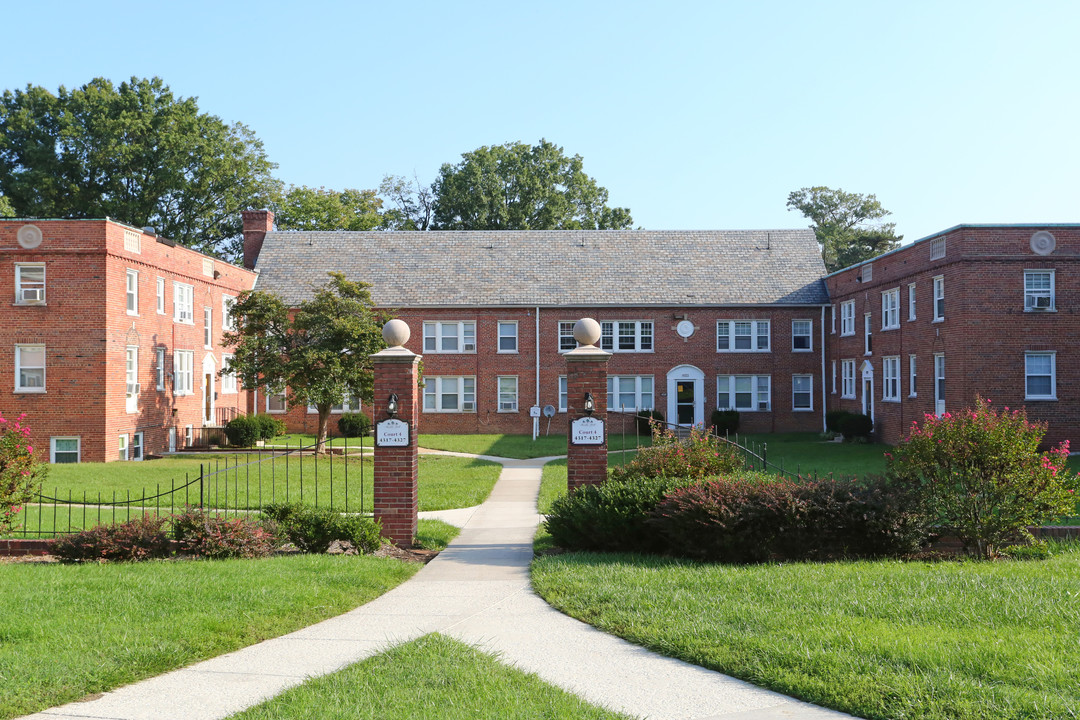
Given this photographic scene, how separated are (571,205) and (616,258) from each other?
1872 cm

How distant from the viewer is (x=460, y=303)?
125 ft

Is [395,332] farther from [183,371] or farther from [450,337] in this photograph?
[450,337]

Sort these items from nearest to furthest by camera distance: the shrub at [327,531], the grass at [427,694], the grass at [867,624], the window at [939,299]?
the grass at [427,694] → the grass at [867,624] → the shrub at [327,531] → the window at [939,299]

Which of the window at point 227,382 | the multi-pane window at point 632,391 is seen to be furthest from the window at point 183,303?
the multi-pane window at point 632,391

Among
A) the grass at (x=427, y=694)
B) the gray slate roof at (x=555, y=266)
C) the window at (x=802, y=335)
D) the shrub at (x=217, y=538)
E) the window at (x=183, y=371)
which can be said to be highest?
the gray slate roof at (x=555, y=266)

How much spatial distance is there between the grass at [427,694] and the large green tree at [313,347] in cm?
2085

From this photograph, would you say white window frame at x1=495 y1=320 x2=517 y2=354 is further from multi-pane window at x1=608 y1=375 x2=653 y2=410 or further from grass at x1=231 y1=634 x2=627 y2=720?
grass at x1=231 y1=634 x2=627 y2=720

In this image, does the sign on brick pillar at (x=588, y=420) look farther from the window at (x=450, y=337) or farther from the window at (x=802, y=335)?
the window at (x=802, y=335)

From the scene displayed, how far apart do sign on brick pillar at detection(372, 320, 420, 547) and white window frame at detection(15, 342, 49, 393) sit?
61.1 feet

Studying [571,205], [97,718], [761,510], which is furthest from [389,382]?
[571,205]

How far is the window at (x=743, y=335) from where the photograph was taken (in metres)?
38.5

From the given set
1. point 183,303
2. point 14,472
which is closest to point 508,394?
point 183,303

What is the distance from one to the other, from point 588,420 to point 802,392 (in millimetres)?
28670

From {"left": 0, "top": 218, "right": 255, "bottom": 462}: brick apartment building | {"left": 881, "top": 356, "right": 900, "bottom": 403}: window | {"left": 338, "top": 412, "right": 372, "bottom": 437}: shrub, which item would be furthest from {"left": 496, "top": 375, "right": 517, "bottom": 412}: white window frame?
{"left": 0, "top": 218, "right": 255, "bottom": 462}: brick apartment building
